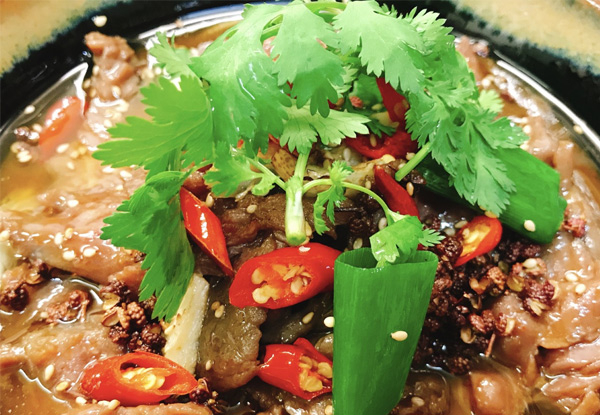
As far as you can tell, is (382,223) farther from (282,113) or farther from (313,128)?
(282,113)

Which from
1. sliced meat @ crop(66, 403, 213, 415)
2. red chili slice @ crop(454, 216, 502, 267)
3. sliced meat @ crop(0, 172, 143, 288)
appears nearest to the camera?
sliced meat @ crop(66, 403, 213, 415)

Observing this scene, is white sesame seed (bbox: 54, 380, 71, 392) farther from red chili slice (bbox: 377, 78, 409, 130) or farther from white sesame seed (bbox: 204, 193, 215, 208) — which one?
red chili slice (bbox: 377, 78, 409, 130)

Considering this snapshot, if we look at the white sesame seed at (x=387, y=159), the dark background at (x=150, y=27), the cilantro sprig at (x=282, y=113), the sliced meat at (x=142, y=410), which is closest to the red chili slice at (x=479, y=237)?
the cilantro sprig at (x=282, y=113)

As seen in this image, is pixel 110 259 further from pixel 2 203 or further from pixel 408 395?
pixel 408 395

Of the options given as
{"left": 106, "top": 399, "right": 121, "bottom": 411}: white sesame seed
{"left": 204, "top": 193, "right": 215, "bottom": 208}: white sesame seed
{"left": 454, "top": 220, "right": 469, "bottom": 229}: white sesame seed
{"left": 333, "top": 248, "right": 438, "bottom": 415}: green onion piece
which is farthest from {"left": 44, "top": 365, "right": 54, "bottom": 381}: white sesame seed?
{"left": 454, "top": 220, "right": 469, "bottom": 229}: white sesame seed

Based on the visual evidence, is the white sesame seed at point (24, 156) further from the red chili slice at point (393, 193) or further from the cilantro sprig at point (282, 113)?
the red chili slice at point (393, 193)

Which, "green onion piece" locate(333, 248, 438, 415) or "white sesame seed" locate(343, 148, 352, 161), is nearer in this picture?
"green onion piece" locate(333, 248, 438, 415)
